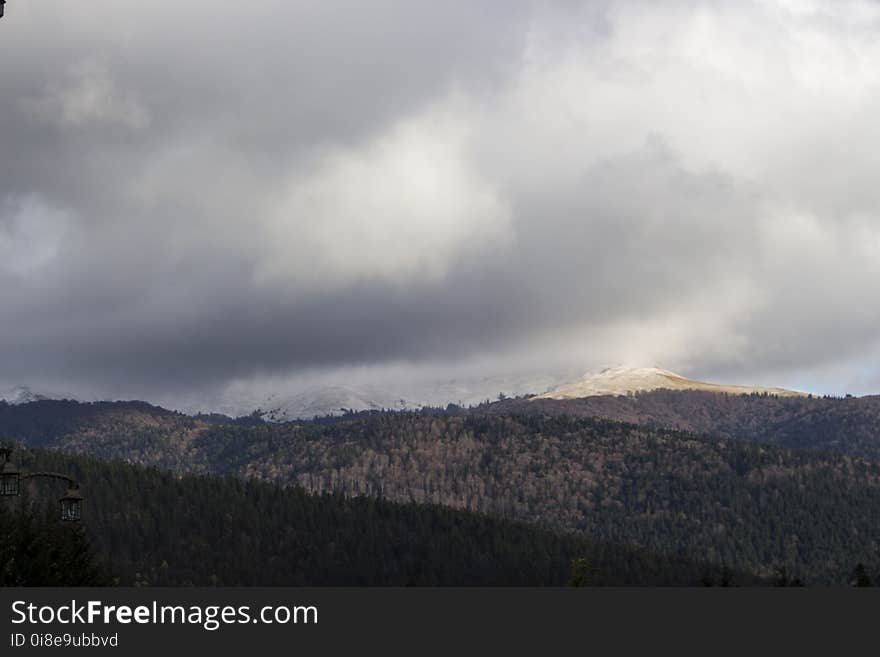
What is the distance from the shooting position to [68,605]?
50.0 meters

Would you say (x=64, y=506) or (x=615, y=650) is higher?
(x=64, y=506)

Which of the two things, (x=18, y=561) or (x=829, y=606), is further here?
(x=829, y=606)

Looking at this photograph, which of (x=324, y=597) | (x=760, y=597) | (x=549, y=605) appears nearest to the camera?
(x=324, y=597)

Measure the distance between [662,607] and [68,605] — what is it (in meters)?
30.3

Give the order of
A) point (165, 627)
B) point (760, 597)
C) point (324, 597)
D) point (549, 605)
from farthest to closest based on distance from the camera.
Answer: point (760, 597) < point (549, 605) < point (324, 597) < point (165, 627)

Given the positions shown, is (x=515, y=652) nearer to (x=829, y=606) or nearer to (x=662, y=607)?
(x=662, y=607)

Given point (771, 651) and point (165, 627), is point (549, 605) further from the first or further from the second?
point (165, 627)

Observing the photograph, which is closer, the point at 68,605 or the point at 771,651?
the point at 68,605

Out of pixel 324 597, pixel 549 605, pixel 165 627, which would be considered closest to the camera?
pixel 165 627

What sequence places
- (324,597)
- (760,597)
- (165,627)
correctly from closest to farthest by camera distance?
(165,627), (324,597), (760,597)

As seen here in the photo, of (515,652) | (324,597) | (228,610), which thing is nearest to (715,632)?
(515,652)

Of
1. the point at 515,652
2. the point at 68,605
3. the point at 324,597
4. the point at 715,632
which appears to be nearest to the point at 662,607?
the point at 715,632

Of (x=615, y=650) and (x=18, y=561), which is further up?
(x=18, y=561)

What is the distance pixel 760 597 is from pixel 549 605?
12808 mm
